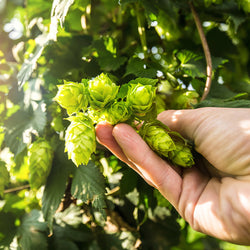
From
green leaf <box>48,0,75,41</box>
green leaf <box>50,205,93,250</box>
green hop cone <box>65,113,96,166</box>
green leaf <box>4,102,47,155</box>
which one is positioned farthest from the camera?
Result: green leaf <box>50,205,93,250</box>

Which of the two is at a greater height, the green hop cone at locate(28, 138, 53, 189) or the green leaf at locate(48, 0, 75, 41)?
the green leaf at locate(48, 0, 75, 41)

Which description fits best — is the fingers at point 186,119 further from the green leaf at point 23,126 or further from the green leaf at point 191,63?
the green leaf at point 23,126

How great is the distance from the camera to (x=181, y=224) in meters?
1.24

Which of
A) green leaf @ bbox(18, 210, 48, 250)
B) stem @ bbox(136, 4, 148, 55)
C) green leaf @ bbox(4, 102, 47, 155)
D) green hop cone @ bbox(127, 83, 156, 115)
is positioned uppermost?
stem @ bbox(136, 4, 148, 55)

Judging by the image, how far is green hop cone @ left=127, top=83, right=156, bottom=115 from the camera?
1.98 feet

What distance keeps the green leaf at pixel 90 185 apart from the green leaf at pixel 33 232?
33cm

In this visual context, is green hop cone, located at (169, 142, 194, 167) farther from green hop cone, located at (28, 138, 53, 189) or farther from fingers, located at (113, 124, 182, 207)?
green hop cone, located at (28, 138, 53, 189)

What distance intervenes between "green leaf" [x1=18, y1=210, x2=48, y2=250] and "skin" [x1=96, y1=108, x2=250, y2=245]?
0.56 meters

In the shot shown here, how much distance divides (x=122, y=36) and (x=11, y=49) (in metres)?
0.62

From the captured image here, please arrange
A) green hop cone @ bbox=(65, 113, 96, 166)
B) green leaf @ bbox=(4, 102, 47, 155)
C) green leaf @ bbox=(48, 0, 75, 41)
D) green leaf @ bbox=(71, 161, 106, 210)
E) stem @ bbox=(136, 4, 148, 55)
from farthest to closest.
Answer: stem @ bbox=(136, 4, 148, 55)
green leaf @ bbox=(4, 102, 47, 155)
green leaf @ bbox=(71, 161, 106, 210)
green leaf @ bbox=(48, 0, 75, 41)
green hop cone @ bbox=(65, 113, 96, 166)

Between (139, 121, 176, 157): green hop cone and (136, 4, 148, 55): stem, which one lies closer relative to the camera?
(139, 121, 176, 157): green hop cone

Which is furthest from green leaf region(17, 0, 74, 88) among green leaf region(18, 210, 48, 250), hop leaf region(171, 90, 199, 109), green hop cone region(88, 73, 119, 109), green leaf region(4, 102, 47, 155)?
green leaf region(18, 210, 48, 250)

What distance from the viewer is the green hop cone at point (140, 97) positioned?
0.60 meters

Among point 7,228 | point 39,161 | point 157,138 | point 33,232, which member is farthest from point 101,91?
point 7,228
